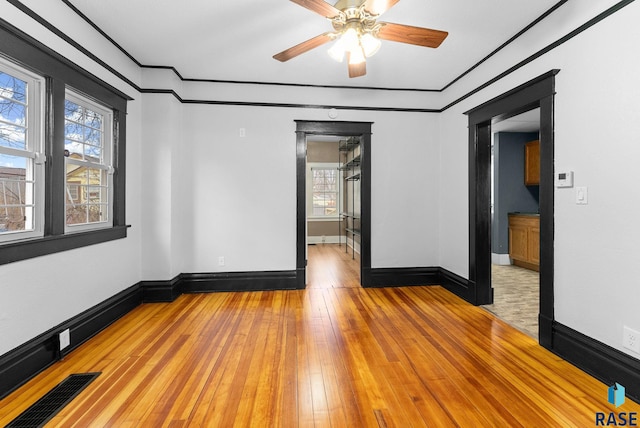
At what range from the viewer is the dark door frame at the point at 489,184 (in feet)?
8.57

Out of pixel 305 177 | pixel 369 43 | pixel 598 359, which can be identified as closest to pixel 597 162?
pixel 598 359

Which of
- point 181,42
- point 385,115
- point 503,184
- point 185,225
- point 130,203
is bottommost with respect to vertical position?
point 185,225

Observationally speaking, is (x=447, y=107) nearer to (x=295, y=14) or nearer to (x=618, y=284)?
(x=295, y=14)

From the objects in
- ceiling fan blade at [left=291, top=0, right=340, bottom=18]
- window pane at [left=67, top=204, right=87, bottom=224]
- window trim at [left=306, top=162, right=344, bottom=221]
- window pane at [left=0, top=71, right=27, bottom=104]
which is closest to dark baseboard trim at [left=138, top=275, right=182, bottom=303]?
window pane at [left=67, top=204, right=87, bottom=224]

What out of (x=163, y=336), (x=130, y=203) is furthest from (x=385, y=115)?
(x=163, y=336)

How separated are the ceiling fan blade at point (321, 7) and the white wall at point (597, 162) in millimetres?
1796

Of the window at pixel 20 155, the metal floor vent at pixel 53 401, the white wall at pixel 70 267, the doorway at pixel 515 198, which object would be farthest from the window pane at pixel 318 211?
the metal floor vent at pixel 53 401

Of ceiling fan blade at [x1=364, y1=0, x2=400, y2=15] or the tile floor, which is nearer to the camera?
ceiling fan blade at [x1=364, y1=0, x2=400, y2=15]

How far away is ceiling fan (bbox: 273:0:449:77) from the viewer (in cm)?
198

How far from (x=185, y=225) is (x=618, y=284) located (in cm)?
417

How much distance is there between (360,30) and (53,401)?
298 centimetres

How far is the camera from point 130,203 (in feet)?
11.7

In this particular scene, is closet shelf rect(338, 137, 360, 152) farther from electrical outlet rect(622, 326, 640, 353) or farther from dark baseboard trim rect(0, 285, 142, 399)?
electrical outlet rect(622, 326, 640, 353)

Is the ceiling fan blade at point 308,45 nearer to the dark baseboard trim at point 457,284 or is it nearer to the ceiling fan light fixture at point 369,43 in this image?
the ceiling fan light fixture at point 369,43
